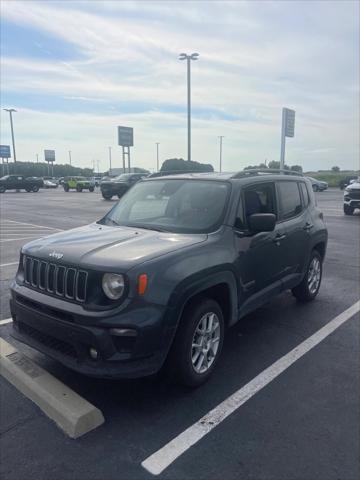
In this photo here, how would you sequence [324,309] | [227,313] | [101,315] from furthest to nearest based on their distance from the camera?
1. [324,309]
2. [227,313]
3. [101,315]

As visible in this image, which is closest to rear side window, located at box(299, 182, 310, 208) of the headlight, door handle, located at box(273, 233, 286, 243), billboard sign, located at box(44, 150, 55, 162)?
door handle, located at box(273, 233, 286, 243)

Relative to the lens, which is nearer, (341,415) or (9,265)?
(341,415)

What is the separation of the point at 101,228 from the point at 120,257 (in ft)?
3.86

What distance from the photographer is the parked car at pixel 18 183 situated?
42.1m

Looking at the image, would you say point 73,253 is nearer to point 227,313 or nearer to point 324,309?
point 227,313

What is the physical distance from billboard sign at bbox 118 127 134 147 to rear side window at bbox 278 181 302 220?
188 ft

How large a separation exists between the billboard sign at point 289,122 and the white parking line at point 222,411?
122 feet

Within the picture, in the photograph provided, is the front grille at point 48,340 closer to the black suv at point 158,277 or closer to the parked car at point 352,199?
the black suv at point 158,277

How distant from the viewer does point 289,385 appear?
11.6 ft

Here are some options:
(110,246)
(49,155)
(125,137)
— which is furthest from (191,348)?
(49,155)

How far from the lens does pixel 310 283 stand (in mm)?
5781

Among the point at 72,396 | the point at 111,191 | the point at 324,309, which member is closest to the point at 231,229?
the point at 72,396

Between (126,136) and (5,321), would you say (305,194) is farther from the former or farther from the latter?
(126,136)

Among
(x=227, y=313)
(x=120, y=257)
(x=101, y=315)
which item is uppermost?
(x=120, y=257)
